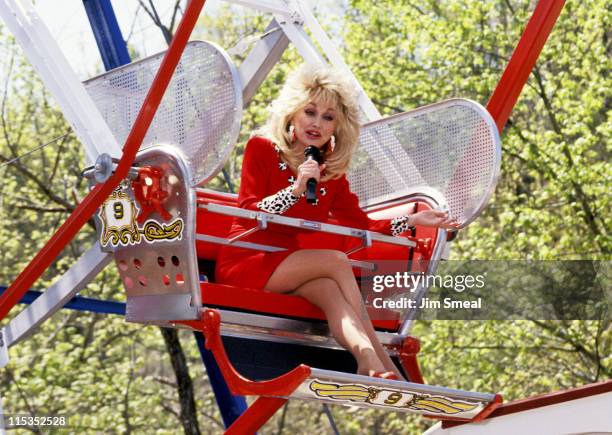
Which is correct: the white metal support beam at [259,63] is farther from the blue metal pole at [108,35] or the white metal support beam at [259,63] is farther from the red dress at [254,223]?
the blue metal pole at [108,35]

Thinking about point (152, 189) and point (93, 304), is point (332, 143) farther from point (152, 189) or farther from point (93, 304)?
point (93, 304)

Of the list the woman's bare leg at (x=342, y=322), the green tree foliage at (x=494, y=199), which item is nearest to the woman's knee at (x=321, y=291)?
the woman's bare leg at (x=342, y=322)

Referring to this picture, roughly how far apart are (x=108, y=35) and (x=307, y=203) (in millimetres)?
1714

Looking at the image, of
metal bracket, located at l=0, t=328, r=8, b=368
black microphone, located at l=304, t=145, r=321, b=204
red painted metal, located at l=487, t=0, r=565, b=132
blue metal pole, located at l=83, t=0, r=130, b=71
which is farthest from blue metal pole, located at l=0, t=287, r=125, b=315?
red painted metal, located at l=487, t=0, r=565, b=132

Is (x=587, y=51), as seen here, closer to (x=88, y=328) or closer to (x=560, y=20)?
(x=560, y=20)

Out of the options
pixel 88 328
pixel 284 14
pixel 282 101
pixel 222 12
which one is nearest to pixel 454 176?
pixel 282 101

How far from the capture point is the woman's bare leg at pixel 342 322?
13.3ft

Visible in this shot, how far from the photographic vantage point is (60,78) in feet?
13.8

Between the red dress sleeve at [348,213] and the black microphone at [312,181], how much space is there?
40 centimetres

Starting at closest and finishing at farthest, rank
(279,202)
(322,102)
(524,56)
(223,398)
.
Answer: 1. (279,202)
2. (322,102)
3. (524,56)
4. (223,398)

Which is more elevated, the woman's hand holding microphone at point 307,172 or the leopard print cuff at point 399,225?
the leopard print cuff at point 399,225

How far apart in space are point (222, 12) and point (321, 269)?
40.1 ft

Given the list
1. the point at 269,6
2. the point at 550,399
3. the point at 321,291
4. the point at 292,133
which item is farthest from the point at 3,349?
the point at 550,399

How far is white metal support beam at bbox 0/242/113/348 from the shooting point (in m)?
4.38
